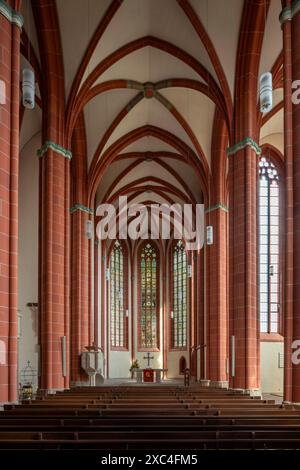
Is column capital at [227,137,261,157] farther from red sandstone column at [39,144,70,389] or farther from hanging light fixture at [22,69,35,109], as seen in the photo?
hanging light fixture at [22,69,35,109]

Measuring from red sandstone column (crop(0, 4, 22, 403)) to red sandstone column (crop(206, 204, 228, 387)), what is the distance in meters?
12.5

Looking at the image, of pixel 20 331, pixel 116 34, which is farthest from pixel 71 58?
pixel 20 331

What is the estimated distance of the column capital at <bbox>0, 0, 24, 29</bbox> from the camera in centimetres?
962

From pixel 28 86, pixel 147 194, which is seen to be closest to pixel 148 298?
pixel 147 194

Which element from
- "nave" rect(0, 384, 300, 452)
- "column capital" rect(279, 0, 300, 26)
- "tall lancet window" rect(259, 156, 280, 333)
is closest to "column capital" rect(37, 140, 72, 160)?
"column capital" rect(279, 0, 300, 26)

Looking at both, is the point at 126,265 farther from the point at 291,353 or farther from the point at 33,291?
the point at 291,353

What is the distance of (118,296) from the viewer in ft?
115

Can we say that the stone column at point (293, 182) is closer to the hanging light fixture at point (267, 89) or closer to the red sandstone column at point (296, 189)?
the red sandstone column at point (296, 189)

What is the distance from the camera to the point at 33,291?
64.3 ft

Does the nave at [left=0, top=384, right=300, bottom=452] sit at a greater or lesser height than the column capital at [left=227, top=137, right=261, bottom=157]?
lesser

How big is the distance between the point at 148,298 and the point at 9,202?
27.0 metres

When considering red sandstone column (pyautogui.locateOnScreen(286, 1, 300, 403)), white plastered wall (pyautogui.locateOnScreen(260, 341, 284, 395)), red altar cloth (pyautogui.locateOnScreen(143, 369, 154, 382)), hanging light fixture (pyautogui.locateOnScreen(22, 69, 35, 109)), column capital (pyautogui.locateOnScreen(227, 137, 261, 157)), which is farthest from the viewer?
red altar cloth (pyautogui.locateOnScreen(143, 369, 154, 382))

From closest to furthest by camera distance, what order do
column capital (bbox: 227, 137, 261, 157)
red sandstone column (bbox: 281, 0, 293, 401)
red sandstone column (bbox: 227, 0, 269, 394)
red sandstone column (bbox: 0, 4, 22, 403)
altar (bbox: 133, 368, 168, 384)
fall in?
red sandstone column (bbox: 0, 4, 22, 403), red sandstone column (bbox: 281, 0, 293, 401), red sandstone column (bbox: 227, 0, 269, 394), column capital (bbox: 227, 137, 261, 157), altar (bbox: 133, 368, 168, 384)

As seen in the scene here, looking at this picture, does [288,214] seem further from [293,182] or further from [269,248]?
[269,248]
